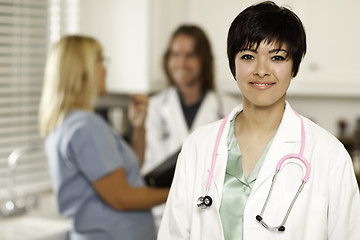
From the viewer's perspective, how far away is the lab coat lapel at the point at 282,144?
79 centimetres

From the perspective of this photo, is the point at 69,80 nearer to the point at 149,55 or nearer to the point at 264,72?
Answer: the point at 149,55

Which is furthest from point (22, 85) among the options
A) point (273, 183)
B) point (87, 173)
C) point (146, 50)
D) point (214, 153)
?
point (273, 183)

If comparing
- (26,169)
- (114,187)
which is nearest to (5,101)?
(26,169)

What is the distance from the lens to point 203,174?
2.81ft

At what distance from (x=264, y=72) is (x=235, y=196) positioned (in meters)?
0.20

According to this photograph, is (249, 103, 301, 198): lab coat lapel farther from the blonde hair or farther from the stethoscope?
the blonde hair

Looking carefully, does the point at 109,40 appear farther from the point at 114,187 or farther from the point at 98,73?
the point at 114,187

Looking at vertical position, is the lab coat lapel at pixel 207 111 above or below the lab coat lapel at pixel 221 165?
below

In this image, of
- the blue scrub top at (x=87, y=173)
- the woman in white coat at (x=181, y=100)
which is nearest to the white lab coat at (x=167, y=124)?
the woman in white coat at (x=181, y=100)

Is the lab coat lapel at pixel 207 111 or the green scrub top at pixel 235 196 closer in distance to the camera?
the green scrub top at pixel 235 196

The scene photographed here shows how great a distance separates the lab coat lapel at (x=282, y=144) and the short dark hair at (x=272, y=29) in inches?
3.6

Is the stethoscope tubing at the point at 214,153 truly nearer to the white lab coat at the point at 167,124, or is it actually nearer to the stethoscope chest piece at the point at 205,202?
the stethoscope chest piece at the point at 205,202

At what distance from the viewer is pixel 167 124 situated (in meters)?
2.13

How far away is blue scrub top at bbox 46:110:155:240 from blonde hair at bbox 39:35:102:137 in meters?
0.04
